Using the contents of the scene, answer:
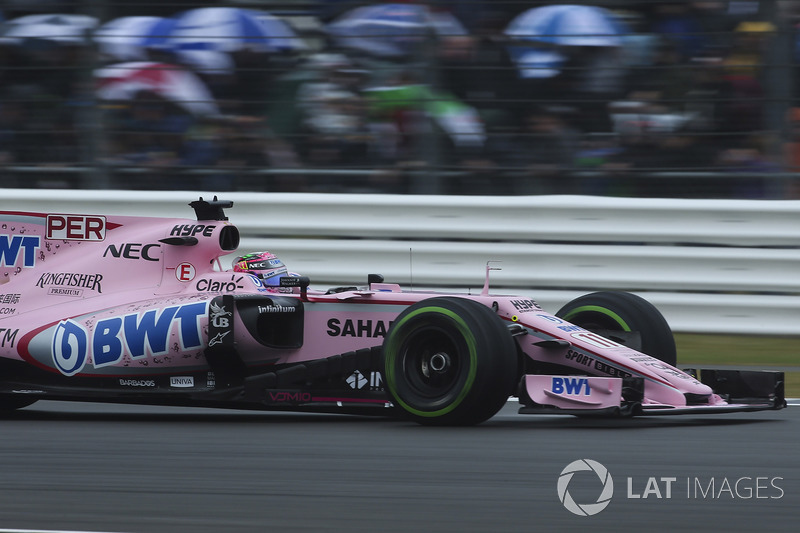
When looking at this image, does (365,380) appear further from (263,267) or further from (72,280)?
(72,280)

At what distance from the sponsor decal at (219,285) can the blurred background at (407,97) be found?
308cm

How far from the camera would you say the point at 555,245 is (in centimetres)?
977

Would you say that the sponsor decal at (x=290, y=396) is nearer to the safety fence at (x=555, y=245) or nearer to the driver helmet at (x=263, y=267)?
the driver helmet at (x=263, y=267)

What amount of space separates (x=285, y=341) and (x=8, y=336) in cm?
171

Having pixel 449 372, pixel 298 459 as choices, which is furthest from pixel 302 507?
pixel 449 372

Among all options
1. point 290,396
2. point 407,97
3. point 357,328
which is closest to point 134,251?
point 290,396

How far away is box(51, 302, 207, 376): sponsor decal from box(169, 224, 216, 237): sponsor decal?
0.60 meters

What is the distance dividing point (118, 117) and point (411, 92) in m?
2.55

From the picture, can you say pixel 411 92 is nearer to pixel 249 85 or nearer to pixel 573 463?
pixel 249 85

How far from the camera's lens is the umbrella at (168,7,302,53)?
33.8 ft

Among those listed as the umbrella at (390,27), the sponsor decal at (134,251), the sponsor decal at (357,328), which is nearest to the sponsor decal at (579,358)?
the sponsor decal at (357,328)

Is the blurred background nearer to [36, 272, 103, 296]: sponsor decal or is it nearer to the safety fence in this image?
the safety fence

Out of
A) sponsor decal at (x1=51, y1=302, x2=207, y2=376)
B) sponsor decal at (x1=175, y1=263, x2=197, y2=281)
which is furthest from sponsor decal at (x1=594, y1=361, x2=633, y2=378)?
sponsor decal at (x1=175, y1=263, x2=197, y2=281)

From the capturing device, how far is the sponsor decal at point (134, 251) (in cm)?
747
